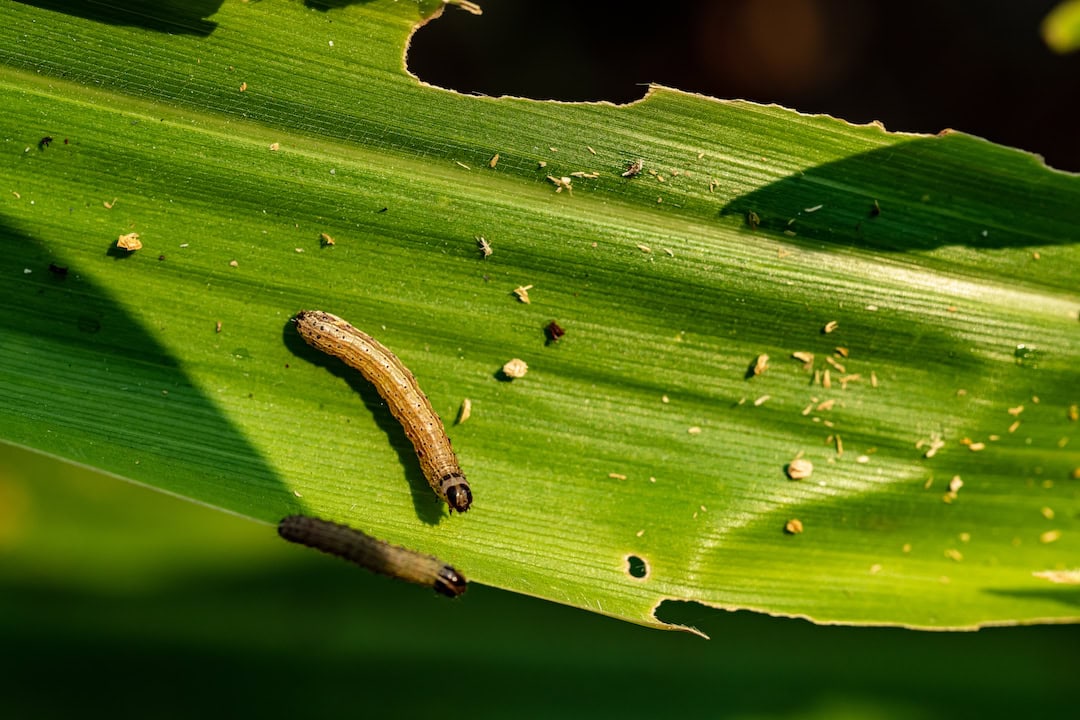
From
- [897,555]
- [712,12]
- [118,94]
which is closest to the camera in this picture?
[118,94]

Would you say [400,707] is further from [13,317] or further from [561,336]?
[13,317]

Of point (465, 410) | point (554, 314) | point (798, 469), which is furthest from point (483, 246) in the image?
point (798, 469)

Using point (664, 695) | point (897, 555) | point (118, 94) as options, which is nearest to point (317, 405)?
point (118, 94)

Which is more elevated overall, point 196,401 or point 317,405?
point 317,405

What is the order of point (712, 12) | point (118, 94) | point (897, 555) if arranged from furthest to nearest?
point (712, 12) → point (897, 555) → point (118, 94)

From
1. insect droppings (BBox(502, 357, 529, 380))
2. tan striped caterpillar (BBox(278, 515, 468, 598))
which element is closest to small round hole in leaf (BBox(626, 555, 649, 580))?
tan striped caterpillar (BBox(278, 515, 468, 598))

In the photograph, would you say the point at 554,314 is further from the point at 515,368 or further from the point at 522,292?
the point at 515,368
